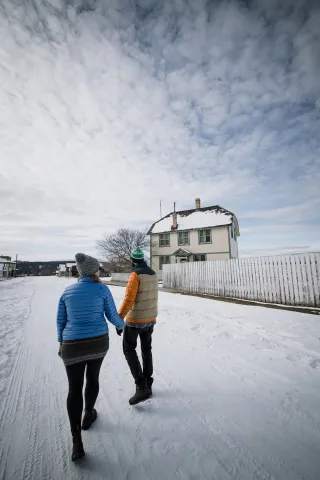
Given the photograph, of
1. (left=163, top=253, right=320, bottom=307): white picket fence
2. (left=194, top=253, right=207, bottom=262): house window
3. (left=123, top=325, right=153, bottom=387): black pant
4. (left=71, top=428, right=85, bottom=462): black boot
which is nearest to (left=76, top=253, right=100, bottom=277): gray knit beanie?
(left=123, top=325, right=153, bottom=387): black pant

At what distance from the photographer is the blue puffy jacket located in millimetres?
2150

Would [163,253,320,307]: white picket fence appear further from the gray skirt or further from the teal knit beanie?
the gray skirt

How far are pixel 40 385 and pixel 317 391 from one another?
391cm

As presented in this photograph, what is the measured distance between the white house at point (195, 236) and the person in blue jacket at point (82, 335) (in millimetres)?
22833

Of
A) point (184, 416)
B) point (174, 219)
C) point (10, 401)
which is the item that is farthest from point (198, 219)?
point (10, 401)

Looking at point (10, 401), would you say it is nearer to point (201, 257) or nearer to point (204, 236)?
point (201, 257)

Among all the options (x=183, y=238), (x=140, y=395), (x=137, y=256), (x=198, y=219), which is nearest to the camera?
(x=140, y=395)

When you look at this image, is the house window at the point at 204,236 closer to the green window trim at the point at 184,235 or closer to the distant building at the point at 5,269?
the green window trim at the point at 184,235

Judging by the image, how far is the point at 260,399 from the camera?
8.80ft

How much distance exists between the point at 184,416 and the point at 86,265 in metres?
2.08

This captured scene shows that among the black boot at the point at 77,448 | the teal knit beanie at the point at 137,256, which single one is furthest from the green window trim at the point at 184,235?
the black boot at the point at 77,448

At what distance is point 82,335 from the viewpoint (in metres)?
2.14

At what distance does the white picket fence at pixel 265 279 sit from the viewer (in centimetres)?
763

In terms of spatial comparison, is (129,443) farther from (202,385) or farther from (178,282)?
(178,282)
